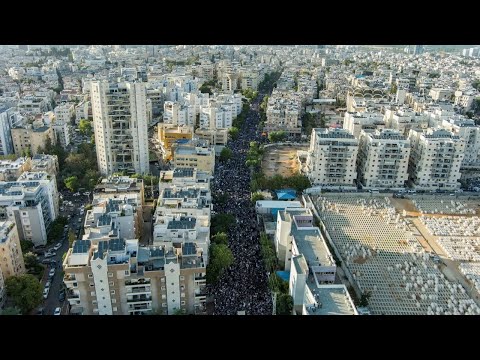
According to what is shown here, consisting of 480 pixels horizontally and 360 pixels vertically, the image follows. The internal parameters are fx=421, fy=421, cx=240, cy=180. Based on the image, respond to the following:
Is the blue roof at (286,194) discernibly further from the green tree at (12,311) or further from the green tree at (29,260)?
the green tree at (12,311)

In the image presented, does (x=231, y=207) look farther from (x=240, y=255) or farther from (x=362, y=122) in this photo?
(x=362, y=122)

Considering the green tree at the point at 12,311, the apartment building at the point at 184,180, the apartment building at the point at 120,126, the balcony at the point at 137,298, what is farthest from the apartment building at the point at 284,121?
the green tree at the point at 12,311

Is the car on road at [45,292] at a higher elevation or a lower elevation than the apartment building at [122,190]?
lower

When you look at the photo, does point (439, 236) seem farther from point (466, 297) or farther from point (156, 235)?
point (156, 235)

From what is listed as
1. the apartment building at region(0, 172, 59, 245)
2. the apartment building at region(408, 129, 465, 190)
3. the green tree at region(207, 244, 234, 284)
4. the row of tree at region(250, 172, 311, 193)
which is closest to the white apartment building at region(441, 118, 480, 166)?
the apartment building at region(408, 129, 465, 190)

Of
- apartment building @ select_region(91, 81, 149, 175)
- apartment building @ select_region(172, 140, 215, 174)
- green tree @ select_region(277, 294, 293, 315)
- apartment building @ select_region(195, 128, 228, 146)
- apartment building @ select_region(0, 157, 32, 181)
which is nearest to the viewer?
green tree @ select_region(277, 294, 293, 315)

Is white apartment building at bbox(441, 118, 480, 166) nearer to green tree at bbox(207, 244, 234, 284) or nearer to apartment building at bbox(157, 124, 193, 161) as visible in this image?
apartment building at bbox(157, 124, 193, 161)
